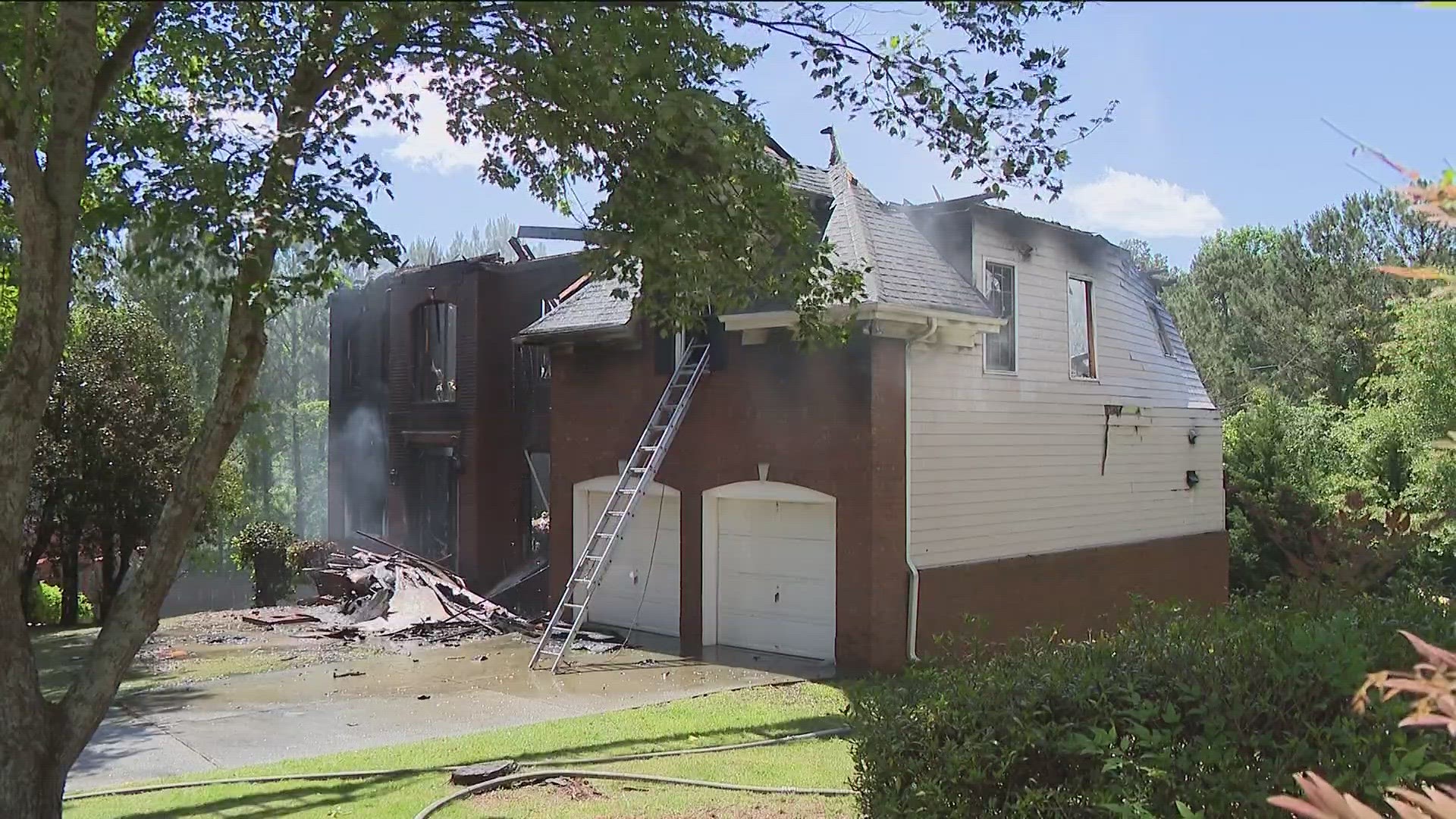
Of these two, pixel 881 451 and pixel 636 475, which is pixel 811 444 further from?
pixel 636 475

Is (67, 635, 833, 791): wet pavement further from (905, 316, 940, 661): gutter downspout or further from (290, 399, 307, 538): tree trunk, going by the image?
(290, 399, 307, 538): tree trunk

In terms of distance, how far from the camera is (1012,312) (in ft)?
51.7

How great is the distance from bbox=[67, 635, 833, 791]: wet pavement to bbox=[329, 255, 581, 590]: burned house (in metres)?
7.71

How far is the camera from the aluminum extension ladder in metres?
14.4

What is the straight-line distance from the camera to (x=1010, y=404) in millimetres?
15594

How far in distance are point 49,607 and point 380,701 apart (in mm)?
14742

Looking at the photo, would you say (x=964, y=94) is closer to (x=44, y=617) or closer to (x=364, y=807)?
(x=364, y=807)

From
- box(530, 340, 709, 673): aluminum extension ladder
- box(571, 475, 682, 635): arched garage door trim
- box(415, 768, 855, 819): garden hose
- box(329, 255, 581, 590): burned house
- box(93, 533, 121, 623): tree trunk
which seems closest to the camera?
box(415, 768, 855, 819): garden hose

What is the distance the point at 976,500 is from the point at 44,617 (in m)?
18.8

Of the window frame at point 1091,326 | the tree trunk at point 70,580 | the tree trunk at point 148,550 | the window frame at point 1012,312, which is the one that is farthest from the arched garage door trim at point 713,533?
the tree trunk at point 70,580

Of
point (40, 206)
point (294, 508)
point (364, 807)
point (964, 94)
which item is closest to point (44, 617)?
point (364, 807)

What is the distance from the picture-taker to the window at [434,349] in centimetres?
2539

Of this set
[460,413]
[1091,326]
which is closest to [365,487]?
[460,413]

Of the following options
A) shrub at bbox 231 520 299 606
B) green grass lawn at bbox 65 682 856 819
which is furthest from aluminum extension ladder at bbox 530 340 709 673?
shrub at bbox 231 520 299 606
